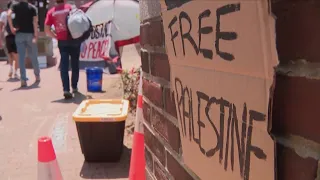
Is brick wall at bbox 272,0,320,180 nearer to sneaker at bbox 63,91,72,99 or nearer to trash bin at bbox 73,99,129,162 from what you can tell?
trash bin at bbox 73,99,129,162

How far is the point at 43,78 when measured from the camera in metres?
10.5

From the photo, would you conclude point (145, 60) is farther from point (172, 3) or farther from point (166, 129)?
point (172, 3)

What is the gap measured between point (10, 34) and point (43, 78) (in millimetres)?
1398

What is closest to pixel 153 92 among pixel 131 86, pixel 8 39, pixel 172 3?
pixel 172 3

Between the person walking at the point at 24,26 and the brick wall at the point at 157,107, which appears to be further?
the person walking at the point at 24,26

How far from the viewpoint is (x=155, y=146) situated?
1901mm

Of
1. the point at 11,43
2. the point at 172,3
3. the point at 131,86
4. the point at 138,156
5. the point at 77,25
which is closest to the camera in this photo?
the point at 172,3

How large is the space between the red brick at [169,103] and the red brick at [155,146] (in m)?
0.22

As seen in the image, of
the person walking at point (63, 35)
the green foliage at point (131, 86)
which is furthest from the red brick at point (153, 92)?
the person walking at point (63, 35)

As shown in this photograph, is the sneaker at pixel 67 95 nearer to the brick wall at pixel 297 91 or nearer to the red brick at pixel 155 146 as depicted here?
the red brick at pixel 155 146

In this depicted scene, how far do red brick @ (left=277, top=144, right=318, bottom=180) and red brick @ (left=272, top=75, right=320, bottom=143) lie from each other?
4cm

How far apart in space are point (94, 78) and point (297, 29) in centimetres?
746

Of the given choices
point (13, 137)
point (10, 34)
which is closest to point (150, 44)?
point (13, 137)

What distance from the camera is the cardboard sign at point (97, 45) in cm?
1170
